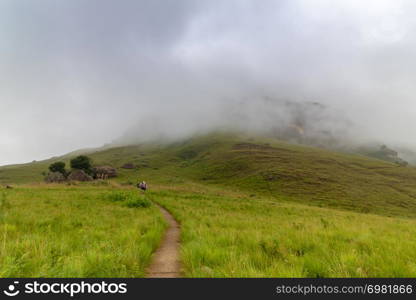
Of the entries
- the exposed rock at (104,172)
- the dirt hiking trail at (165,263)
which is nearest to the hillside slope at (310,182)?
the exposed rock at (104,172)

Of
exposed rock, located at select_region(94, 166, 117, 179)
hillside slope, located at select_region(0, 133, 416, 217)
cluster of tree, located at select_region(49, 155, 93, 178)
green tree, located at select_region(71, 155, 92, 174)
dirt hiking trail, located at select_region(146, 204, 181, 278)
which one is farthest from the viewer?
exposed rock, located at select_region(94, 166, 117, 179)

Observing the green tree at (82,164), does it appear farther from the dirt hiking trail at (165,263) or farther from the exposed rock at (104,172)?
the dirt hiking trail at (165,263)

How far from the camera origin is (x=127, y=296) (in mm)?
2893

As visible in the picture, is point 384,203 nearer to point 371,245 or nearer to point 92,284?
point 371,245

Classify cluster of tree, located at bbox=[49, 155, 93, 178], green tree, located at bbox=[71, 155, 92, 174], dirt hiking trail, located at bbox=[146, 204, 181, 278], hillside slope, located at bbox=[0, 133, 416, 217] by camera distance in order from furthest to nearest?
green tree, located at bbox=[71, 155, 92, 174]
cluster of tree, located at bbox=[49, 155, 93, 178]
hillside slope, located at bbox=[0, 133, 416, 217]
dirt hiking trail, located at bbox=[146, 204, 181, 278]

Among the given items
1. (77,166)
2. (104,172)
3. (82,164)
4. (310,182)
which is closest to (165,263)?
(310,182)

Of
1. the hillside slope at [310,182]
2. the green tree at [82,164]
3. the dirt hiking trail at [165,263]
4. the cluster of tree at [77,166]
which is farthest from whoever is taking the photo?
the green tree at [82,164]

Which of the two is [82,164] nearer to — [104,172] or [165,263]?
[104,172]

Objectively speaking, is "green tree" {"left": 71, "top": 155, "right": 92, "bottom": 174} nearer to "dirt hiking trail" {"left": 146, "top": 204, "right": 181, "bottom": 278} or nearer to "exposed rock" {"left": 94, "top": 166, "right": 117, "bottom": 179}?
"exposed rock" {"left": 94, "top": 166, "right": 117, "bottom": 179}

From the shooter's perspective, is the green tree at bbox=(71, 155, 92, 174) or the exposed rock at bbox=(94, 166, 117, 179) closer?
the green tree at bbox=(71, 155, 92, 174)

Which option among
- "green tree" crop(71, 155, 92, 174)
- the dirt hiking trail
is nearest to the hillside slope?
"green tree" crop(71, 155, 92, 174)

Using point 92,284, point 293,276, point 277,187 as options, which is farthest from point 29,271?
point 277,187

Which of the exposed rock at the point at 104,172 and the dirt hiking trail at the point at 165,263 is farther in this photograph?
the exposed rock at the point at 104,172

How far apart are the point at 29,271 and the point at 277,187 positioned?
62.4 metres
